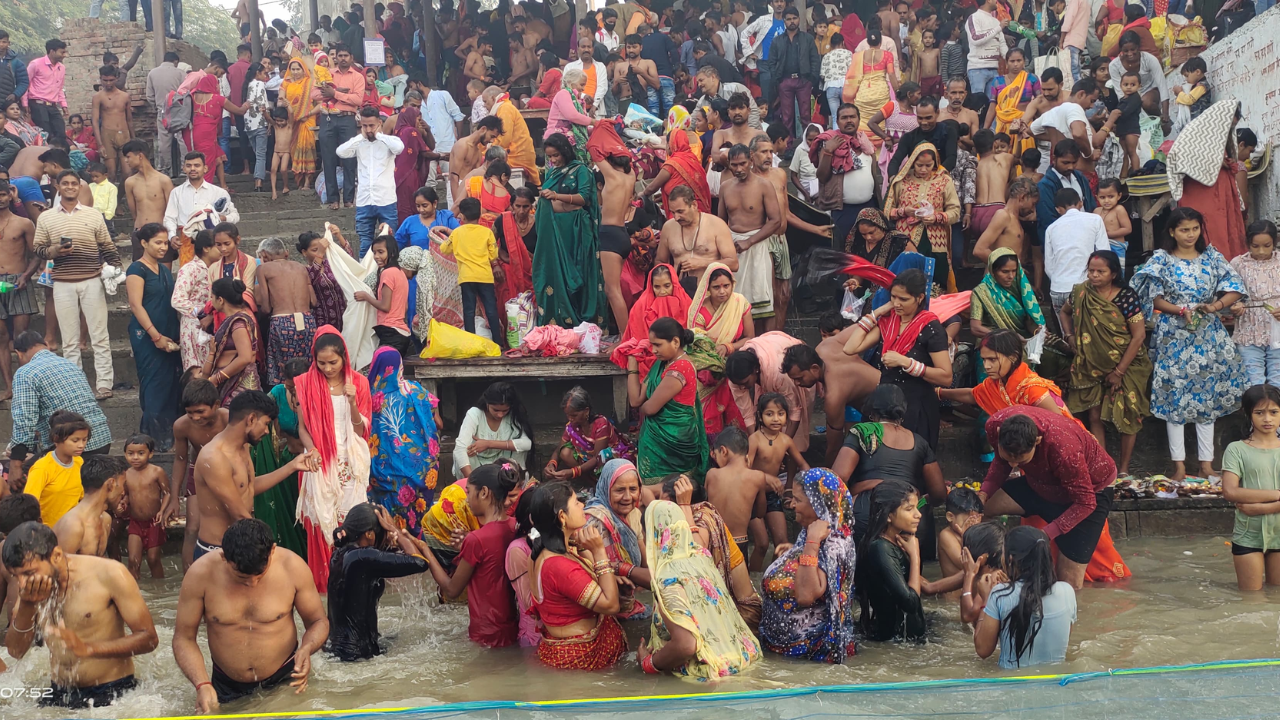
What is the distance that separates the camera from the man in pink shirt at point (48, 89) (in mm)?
13039

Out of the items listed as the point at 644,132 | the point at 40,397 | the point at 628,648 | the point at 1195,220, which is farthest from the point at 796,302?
the point at 40,397

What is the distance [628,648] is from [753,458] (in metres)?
1.51

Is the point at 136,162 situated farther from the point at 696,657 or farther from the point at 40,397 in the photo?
Result: the point at 696,657

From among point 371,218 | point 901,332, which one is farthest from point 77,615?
point 371,218

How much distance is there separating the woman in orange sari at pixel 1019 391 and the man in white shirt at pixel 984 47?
289 inches

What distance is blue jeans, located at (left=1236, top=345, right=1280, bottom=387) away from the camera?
24.0ft

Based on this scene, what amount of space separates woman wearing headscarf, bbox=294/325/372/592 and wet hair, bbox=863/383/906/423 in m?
2.98

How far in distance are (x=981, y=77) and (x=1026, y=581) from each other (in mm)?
9442

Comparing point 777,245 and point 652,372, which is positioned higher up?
point 777,245

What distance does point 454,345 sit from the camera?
27.2 feet

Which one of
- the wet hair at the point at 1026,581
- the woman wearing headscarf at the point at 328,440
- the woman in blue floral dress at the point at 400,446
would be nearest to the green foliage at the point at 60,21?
the woman in blue floral dress at the point at 400,446

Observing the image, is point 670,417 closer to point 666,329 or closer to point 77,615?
point 666,329

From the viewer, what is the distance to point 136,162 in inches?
394

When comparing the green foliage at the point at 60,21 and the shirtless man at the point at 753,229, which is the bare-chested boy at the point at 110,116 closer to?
the shirtless man at the point at 753,229
